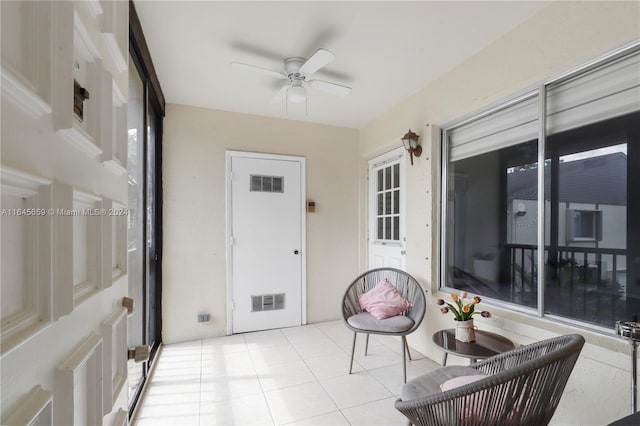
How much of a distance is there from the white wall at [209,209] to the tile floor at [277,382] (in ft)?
1.42

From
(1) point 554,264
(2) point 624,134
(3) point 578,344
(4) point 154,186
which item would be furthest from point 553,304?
(4) point 154,186

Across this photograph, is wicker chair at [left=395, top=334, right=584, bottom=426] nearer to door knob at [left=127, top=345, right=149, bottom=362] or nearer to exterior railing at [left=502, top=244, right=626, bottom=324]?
exterior railing at [left=502, top=244, right=626, bottom=324]

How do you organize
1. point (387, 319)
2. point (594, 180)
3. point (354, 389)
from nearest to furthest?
point (594, 180)
point (354, 389)
point (387, 319)

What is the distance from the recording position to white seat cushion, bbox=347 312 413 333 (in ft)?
7.72

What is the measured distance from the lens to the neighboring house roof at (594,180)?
158 cm

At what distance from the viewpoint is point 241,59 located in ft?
7.76

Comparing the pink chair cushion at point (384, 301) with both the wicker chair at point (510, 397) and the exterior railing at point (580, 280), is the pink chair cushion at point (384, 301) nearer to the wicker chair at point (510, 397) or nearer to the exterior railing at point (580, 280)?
the exterior railing at point (580, 280)

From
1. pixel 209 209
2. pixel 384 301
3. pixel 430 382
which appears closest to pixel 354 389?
pixel 384 301

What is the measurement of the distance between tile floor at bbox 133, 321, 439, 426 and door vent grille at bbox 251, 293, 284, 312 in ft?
1.09

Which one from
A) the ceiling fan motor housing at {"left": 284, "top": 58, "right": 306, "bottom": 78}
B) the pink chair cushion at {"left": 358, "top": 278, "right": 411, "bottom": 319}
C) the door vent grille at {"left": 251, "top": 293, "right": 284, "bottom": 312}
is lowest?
the door vent grille at {"left": 251, "top": 293, "right": 284, "bottom": 312}

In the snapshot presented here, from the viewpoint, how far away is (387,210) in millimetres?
3562

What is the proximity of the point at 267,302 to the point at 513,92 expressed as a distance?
314cm

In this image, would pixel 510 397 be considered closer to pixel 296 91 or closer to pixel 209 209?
pixel 296 91

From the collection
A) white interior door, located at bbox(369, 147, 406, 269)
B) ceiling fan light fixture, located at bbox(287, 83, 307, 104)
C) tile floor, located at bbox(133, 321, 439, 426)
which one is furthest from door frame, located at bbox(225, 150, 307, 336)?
ceiling fan light fixture, located at bbox(287, 83, 307, 104)
